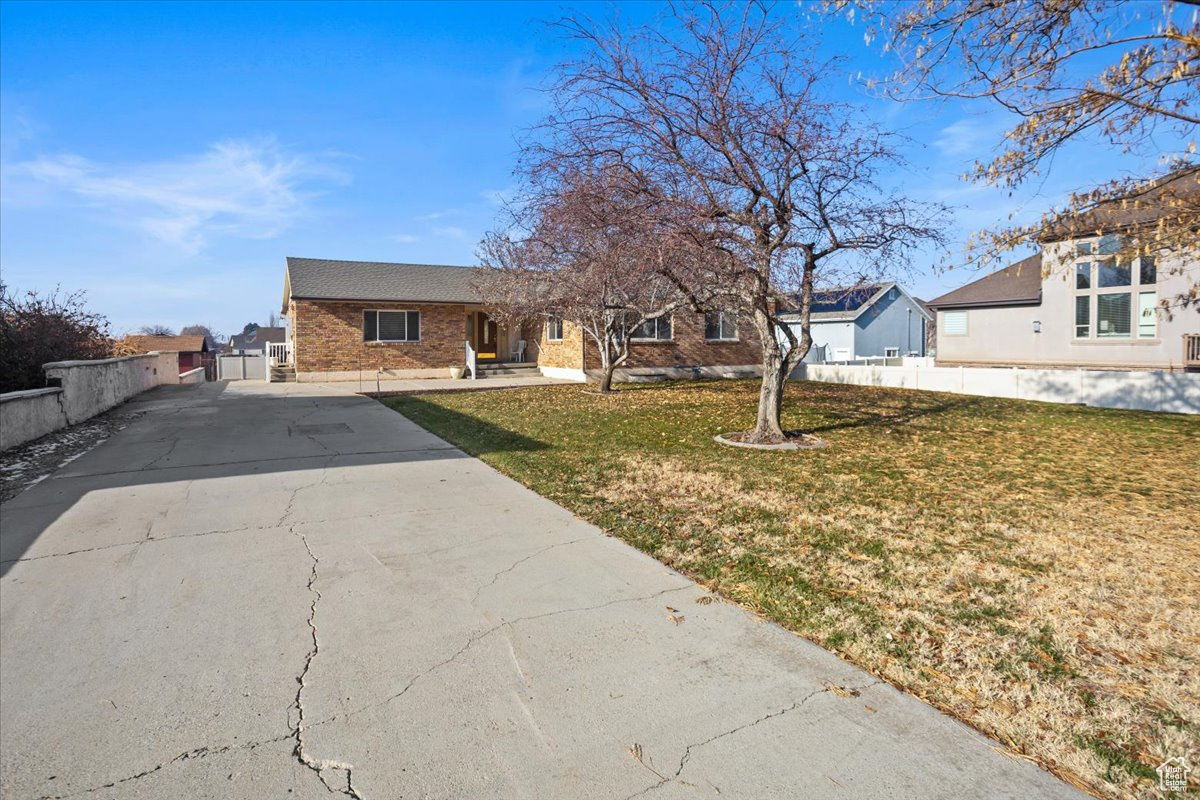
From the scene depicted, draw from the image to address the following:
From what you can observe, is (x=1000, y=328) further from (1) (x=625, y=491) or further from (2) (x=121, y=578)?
(2) (x=121, y=578)

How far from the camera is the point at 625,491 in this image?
678 cm

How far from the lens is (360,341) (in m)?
22.9

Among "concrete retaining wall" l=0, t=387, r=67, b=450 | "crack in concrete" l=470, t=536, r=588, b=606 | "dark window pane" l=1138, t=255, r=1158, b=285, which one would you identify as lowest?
"crack in concrete" l=470, t=536, r=588, b=606

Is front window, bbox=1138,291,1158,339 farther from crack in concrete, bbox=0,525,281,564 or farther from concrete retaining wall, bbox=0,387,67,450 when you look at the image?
concrete retaining wall, bbox=0,387,67,450

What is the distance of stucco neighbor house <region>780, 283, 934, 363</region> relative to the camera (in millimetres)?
35625

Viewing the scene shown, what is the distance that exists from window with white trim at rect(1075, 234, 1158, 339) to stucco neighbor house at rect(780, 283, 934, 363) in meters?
14.7

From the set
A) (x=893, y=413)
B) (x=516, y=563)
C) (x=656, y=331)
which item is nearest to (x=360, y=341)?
(x=656, y=331)

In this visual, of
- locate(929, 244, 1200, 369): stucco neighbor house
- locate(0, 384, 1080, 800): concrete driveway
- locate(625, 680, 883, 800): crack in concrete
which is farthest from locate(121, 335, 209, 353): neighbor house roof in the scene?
locate(625, 680, 883, 800): crack in concrete

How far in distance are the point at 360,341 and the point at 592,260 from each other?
1340 centimetres

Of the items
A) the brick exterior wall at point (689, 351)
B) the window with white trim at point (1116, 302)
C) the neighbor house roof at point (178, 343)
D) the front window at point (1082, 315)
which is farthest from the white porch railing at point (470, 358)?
the neighbor house roof at point (178, 343)

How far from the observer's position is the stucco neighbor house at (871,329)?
35.6 m

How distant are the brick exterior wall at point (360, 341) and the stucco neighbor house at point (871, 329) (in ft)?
64.4

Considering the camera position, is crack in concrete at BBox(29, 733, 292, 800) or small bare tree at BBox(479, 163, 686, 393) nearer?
crack in concrete at BBox(29, 733, 292, 800)

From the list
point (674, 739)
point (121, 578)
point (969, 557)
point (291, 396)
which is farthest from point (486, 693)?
point (291, 396)
